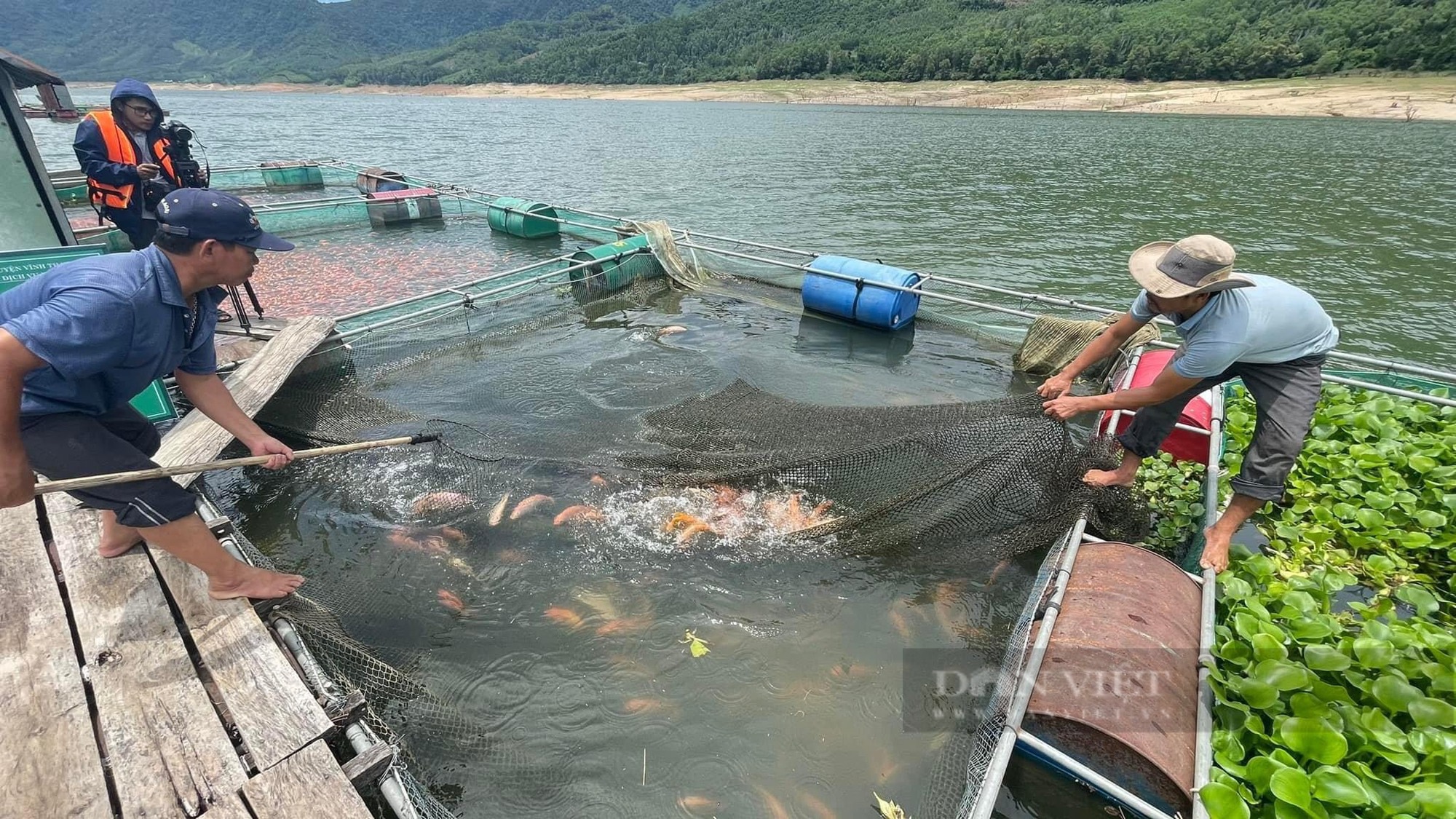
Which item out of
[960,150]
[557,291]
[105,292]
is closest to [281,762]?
[105,292]

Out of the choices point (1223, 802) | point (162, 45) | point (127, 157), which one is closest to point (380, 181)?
point (127, 157)

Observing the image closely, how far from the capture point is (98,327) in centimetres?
257

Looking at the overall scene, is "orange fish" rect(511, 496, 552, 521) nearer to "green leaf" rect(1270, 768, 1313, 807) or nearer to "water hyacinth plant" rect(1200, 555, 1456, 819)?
"water hyacinth plant" rect(1200, 555, 1456, 819)

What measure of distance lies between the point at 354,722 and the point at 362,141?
44.1 m

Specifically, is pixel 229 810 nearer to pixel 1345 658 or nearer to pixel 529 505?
pixel 529 505

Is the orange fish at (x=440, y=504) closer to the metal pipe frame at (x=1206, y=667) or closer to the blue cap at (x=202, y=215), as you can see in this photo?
the blue cap at (x=202, y=215)

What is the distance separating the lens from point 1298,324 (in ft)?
12.5

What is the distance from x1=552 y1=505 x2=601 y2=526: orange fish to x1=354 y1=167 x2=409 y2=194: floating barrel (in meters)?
15.8

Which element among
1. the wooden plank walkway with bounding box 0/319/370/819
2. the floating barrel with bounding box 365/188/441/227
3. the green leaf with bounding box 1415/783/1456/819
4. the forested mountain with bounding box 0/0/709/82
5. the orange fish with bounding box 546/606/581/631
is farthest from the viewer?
the forested mountain with bounding box 0/0/709/82

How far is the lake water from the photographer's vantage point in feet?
12.0

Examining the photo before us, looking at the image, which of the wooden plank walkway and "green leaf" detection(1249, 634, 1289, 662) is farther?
"green leaf" detection(1249, 634, 1289, 662)

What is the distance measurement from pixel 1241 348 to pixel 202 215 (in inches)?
224

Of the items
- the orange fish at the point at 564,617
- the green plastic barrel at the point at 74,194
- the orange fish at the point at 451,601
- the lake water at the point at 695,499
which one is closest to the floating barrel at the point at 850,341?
the lake water at the point at 695,499

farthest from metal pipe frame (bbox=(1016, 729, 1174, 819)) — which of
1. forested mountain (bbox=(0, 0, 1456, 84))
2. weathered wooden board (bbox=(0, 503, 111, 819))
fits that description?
forested mountain (bbox=(0, 0, 1456, 84))
